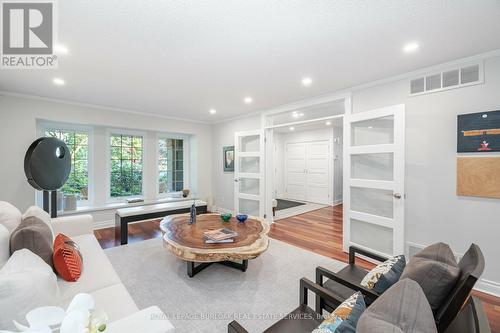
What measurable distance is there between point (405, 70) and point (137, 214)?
4241 millimetres

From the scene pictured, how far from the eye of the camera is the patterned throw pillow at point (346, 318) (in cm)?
76

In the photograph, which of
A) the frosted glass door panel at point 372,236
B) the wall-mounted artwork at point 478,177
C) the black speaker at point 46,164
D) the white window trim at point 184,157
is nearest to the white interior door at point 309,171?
the frosted glass door panel at point 372,236

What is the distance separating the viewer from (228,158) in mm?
5363

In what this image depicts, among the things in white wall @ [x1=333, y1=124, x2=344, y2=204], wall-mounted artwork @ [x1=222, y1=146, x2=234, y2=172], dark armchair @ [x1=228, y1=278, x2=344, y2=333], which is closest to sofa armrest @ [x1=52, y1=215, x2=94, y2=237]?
dark armchair @ [x1=228, y1=278, x2=344, y2=333]

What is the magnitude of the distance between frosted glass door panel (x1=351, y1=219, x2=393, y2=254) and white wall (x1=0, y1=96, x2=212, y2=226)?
3.85 m

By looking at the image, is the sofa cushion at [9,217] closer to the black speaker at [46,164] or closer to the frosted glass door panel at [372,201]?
the black speaker at [46,164]

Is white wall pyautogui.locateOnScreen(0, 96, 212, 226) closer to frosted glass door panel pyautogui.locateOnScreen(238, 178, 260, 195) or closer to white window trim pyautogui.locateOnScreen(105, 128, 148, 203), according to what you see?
white window trim pyautogui.locateOnScreen(105, 128, 148, 203)

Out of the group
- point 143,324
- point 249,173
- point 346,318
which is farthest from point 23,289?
point 249,173

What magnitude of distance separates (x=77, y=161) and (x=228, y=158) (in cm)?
312

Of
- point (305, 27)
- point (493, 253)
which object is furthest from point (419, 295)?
point (493, 253)

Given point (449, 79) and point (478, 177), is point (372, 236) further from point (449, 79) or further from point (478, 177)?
point (449, 79)

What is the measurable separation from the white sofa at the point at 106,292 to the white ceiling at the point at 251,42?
6.15ft

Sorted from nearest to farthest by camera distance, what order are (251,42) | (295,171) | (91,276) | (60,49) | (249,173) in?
(91,276) < (251,42) < (60,49) < (249,173) < (295,171)

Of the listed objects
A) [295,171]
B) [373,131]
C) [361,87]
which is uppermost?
[361,87]
